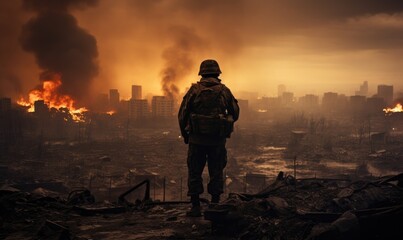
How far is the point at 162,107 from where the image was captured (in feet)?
363

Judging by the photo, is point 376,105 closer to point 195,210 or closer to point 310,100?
point 310,100

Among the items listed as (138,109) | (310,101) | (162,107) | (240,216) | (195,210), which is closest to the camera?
(240,216)

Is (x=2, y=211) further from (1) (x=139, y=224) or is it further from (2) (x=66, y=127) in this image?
(2) (x=66, y=127)

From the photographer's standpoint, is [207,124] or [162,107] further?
[162,107]

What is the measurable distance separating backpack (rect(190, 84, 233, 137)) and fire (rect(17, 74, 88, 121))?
263ft

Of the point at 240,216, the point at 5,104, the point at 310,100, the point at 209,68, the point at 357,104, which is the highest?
the point at 310,100

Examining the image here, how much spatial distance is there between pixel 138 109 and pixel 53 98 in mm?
26350

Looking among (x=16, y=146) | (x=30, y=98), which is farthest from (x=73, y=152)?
(x=30, y=98)

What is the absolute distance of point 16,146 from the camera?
2437 inches

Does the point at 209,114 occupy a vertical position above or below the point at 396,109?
below

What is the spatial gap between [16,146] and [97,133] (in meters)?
23.2

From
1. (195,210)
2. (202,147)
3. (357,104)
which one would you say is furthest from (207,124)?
(357,104)

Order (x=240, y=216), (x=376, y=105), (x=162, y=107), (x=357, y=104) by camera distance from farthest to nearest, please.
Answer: (x=357, y=104), (x=376, y=105), (x=162, y=107), (x=240, y=216)

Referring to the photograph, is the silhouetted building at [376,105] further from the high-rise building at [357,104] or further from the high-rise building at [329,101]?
the high-rise building at [329,101]
